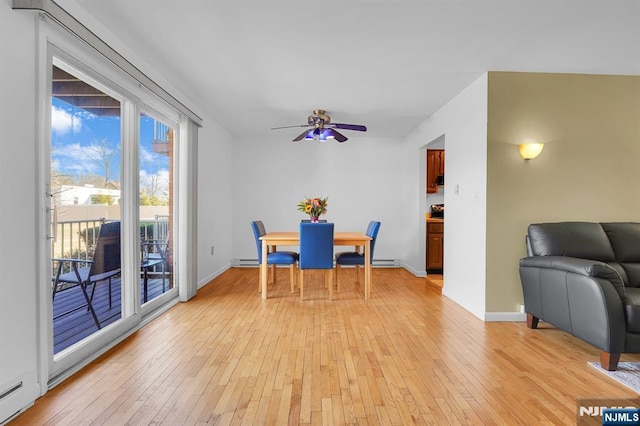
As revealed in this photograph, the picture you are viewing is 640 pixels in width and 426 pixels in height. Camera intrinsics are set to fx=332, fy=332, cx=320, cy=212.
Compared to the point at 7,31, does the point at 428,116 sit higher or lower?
higher

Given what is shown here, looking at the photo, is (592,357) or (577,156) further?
(577,156)

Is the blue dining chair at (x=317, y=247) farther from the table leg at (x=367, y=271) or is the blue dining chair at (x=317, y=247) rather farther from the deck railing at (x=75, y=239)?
the deck railing at (x=75, y=239)

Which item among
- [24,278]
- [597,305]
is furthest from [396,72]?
[24,278]

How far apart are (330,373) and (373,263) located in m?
4.26

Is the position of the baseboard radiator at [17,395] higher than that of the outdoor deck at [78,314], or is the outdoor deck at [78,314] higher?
the outdoor deck at [78,314]

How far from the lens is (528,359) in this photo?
8.07ft

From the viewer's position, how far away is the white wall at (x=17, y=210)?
1737 millimetres

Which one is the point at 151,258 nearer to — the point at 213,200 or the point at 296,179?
the point at 213,200

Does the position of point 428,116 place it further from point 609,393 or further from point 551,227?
point 609,393

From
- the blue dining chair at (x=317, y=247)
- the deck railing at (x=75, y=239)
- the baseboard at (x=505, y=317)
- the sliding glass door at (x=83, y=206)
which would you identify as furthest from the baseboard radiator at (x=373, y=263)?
the deck railing at (x=75, y=239)

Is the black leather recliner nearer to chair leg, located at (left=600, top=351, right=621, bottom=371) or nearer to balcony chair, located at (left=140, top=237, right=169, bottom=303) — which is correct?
chair leg, located at (left=600, top=351, right=621, bottom=371)

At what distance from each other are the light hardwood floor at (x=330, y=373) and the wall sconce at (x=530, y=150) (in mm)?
1653

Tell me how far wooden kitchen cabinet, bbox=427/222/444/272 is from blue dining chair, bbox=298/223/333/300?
2472 mm

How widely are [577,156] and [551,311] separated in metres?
1.63
